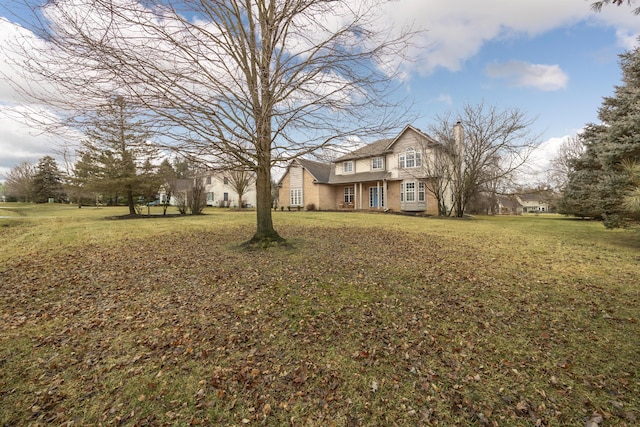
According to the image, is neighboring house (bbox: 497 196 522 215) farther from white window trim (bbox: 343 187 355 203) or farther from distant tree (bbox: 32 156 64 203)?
distant tree (bbox: 32 156 64 203)

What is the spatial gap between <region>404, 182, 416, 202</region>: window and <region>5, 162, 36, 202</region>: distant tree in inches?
2316

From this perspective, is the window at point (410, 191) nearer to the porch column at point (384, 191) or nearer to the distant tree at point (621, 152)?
the porch column at point (384, 191)

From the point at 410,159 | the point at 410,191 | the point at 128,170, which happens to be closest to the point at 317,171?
the point at 410,159

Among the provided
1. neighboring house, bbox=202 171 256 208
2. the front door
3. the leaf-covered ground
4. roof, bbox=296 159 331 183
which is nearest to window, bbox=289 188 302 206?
roof, bbox=296 159 331 183

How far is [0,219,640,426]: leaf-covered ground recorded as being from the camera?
8.70 feet

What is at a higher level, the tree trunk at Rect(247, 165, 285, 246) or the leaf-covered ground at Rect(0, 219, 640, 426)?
the tree trunk at Rect(247, 165, 285, 246)

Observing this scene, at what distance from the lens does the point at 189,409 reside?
265 centimetres

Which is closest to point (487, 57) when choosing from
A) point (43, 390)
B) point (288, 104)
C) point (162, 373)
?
point (288, 104)

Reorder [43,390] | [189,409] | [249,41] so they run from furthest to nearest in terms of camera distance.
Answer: [249,41] → [43,390] → [189,409]

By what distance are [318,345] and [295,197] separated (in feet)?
93.0

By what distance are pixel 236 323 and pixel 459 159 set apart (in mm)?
23177

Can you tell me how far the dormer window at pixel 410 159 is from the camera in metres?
Result: 24.8

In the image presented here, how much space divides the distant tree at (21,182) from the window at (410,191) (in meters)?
58.8

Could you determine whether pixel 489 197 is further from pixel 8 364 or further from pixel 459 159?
pixel 8 364
